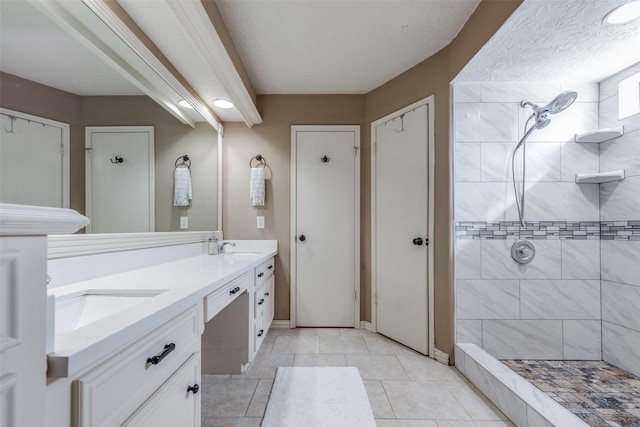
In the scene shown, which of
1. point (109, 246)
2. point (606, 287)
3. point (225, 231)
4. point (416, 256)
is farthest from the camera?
point (225, 231)

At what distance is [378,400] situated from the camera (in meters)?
1.63

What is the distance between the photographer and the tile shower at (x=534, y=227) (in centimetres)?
200

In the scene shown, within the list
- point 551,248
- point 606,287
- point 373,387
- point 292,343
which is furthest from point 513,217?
point 292,343

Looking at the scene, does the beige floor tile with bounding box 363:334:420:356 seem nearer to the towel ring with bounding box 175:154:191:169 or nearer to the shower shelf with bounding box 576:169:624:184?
the shower shelf with bounding box 576:169:624:184

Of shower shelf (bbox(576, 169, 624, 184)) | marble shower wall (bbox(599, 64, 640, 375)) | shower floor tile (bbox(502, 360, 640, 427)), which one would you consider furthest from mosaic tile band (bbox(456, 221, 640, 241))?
shower floor tile (bbox(502, 360, 640, 427))

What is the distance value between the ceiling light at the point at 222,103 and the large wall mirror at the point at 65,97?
538 millimetres

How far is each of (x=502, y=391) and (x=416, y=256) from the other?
3.34 ft

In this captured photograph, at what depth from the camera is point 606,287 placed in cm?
197

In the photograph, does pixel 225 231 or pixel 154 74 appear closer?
pixel 154 74

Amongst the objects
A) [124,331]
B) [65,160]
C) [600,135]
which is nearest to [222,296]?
[124,331]

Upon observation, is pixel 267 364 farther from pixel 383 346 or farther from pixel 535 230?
pixel 535 230

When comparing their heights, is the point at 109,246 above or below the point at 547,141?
below

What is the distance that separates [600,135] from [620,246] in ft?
2.64

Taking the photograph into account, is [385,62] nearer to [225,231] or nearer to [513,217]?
[513,217]
